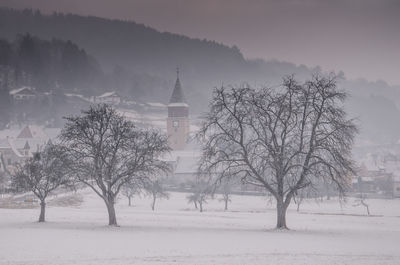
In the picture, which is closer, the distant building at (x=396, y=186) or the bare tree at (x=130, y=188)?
the bare tree at (x=130, y=188)

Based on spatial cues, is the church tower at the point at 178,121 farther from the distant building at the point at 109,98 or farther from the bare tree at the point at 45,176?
the bare tree at the point at 45,176

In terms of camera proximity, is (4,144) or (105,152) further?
(4,144)

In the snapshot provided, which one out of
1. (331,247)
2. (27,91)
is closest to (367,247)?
(331,247)

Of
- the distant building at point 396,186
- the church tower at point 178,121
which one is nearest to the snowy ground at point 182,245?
the distant building at point 396,186

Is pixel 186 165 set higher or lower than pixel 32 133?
lower

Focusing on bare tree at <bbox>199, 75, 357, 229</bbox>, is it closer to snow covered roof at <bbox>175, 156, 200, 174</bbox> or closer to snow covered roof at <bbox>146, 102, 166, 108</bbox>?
snow covered roof at <bbox>175, 156, 200, 174</bbox>

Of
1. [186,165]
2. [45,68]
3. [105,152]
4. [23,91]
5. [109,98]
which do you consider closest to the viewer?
[105,152]

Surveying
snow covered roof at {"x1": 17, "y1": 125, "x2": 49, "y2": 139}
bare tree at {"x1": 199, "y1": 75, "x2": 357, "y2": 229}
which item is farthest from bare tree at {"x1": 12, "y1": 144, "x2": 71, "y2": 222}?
snow covered roof at {"x1": 17, "y1": 125, "x2": 49, "y2": 139}

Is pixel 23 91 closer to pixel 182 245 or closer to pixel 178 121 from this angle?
→ pixel 178 121

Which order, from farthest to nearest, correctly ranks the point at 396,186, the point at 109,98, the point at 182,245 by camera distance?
the point at 109,98 < the point at 396,186 < the point at 182,245

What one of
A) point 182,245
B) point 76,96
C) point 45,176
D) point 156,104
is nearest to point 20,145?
point 76,96

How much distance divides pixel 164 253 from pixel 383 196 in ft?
239

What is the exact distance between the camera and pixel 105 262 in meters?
19.8

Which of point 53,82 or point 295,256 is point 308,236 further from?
point 53,82
